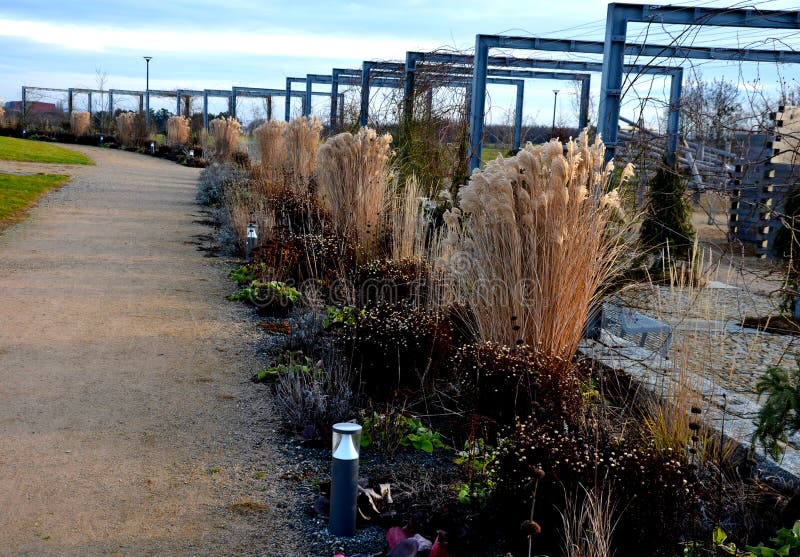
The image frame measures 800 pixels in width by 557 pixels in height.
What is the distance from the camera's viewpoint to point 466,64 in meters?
12.0

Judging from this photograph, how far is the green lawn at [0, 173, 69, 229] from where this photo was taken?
10.8 m

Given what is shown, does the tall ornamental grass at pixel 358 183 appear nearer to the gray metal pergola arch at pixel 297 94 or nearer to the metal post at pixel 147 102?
the gray metal pergola arch at pixel 297 94

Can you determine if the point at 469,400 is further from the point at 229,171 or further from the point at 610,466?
the point at 229,171

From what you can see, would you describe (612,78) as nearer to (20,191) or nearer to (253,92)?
(20,191)

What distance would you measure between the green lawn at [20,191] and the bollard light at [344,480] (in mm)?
8514

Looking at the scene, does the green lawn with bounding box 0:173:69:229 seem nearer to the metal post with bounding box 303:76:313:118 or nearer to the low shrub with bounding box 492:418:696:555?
the metal post with bounding box 303:76:313:118

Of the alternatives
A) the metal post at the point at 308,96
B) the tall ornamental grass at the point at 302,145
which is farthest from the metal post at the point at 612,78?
the metal post at the point at 308,96

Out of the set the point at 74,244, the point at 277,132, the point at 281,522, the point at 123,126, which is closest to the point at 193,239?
the point at 74,244

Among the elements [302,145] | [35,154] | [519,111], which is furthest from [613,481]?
[35,154]

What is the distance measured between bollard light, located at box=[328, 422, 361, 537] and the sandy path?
211 millimetres

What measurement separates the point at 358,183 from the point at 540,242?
12.8 feet

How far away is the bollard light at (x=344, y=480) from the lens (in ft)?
9.02

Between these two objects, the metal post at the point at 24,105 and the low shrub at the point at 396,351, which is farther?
the metal post at the point at 24,105

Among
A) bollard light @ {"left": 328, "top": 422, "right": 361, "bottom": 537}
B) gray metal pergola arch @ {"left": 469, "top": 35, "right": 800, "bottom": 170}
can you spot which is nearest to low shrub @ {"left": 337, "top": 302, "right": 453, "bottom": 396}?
bollard light @ {"left": 328, "top": 422, "right": 361, "bottom": 537}
